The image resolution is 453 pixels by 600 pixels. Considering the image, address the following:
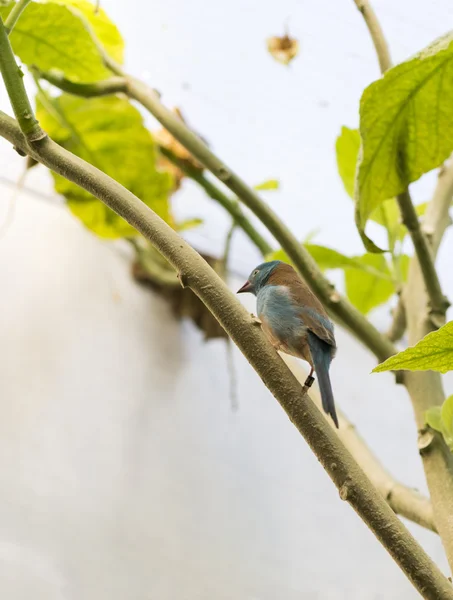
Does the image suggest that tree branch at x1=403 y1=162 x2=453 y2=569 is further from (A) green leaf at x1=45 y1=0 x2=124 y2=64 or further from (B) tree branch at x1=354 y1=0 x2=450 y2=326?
(A) green leaf at x1=45 y1=0 x2=124 y2=64

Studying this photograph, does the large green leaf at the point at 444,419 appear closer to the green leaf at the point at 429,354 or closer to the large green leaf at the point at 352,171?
the green leaf at the point at 429,354

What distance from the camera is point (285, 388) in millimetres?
366

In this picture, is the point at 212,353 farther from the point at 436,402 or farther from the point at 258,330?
the point at 258,330

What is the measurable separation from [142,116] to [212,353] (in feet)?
1.53

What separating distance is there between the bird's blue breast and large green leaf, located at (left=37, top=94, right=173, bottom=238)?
51cm

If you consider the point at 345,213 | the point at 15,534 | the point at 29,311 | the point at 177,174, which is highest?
the point at 177,174

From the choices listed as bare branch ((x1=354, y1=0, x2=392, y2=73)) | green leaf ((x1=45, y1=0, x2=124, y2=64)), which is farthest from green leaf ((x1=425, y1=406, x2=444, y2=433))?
green leaf ((x1=45, y1=0, x2=124, y2=64))

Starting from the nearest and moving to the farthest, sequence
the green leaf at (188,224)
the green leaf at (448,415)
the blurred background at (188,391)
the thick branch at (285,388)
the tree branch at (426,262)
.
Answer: the thick branch at (285,388), the green leaf at (448,415), the tree branch at (426,262), the blurred background at (188,391), the green leaf at (188,224)

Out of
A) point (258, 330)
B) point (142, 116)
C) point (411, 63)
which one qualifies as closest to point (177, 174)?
point (142, 116)

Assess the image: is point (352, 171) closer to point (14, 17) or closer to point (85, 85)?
point (85, 85)

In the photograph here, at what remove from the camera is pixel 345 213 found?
1.12m

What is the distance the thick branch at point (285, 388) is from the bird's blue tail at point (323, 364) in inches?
2.0

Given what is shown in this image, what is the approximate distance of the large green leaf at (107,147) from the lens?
92cm

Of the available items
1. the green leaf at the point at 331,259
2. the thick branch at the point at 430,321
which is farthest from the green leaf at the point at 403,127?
the green leaf at the point at 331,259
